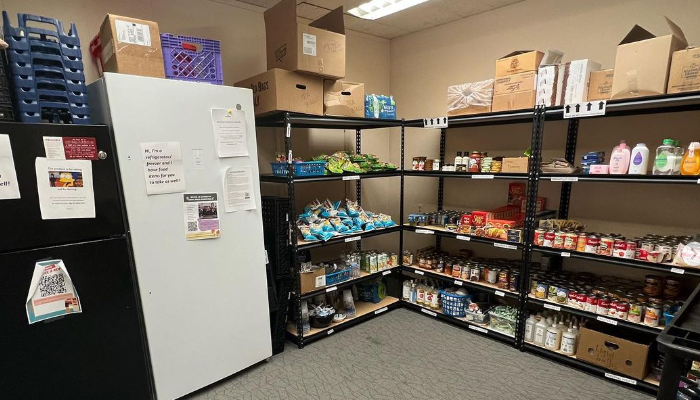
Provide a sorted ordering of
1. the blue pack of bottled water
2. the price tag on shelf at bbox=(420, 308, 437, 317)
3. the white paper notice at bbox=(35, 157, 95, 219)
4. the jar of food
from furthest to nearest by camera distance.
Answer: the price tag on shelf at bbox=(420, 308, 437, 317) < the blue pack of bottled water < the jar of food < the white paper notice at bbox=(35, 157, 95, 219)

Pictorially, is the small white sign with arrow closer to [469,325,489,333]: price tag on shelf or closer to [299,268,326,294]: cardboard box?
[469,325,489,333]: price tag on shelf

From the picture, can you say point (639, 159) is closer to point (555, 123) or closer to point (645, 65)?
point (645, 65)

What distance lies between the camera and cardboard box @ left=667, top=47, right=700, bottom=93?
1841mm

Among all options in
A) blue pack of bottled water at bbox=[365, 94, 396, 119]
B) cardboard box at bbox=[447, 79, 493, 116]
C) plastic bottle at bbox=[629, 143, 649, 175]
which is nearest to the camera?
plastic bottle at bbox=[629, 143, 649, 175]

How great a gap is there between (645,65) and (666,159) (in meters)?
0.58

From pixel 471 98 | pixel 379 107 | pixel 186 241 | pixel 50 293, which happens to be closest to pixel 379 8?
pixel 379 107

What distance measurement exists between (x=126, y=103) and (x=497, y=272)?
2.95 meters

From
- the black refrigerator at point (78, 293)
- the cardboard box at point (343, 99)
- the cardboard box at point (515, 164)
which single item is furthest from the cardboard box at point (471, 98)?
the black refrigerator at point (78, 293)

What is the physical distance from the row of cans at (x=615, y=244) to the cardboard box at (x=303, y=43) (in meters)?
2.06

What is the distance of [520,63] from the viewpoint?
8.13 ft

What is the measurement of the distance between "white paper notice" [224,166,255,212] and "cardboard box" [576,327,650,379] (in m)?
2.54

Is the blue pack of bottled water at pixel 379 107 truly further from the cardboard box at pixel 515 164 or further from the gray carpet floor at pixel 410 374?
the gray carpet floor at pixel 410 374

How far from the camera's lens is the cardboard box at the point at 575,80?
2258mm

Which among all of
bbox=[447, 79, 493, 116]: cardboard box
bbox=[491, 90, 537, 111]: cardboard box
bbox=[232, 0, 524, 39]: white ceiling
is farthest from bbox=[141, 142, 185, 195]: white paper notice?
bbox=[491, 90, 537, 111]: cardboard box
